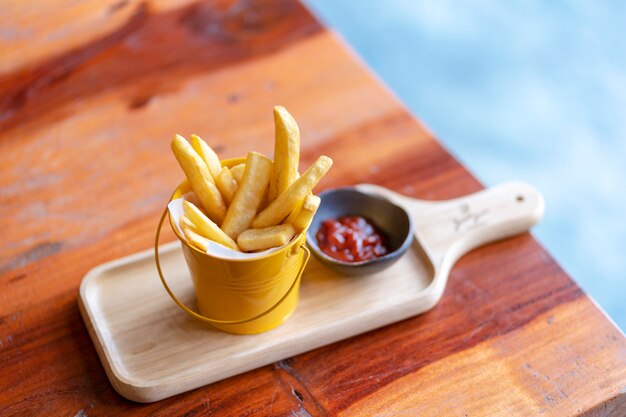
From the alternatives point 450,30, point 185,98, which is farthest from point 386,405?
point 450,30

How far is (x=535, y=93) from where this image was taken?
12.8 feet

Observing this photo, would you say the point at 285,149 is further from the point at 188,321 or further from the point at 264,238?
the point at 188,321

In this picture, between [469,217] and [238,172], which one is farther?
[469,217]

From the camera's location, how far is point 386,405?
1464 mm

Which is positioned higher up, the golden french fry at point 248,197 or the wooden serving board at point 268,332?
the golden french fry at point 248,197

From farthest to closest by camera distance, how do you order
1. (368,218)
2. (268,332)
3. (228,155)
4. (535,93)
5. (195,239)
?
(535,93) → (228,155) → (368,218) → (268,332) → (195,239)

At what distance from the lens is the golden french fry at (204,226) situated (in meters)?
1.35

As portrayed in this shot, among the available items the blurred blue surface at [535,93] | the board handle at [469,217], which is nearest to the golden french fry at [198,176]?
the board handle at [469,217]

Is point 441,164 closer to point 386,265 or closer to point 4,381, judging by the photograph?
point 386,265

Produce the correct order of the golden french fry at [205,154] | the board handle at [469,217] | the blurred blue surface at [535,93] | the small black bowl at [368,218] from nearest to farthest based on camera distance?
the golden french fry at [205,154] < the small black bowl at [368,218] < the board handle at [469,217] < the blurred blue surface at [535,93]

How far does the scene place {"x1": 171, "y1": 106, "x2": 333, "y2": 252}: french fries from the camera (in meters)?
1.36

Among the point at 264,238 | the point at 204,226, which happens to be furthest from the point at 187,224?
the point at 264,238

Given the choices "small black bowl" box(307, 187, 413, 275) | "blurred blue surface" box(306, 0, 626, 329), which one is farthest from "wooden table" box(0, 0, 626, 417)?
"blurred blue surface" box(306, 0, 626, 329)

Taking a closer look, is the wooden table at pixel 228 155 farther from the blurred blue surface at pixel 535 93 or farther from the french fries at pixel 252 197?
the blurred blue surface at pixel 535 93
